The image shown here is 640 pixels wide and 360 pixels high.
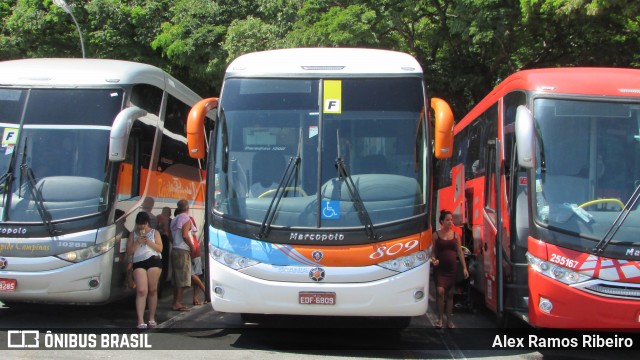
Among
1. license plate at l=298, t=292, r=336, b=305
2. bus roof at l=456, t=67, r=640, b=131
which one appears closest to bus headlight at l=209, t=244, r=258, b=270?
license plate at l=298, t=292, r=336, b=305

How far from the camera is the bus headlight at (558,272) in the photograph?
265 inches

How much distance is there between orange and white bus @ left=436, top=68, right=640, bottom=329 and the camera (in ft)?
22.0

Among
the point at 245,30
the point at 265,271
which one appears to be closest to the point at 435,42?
the point at 245,30

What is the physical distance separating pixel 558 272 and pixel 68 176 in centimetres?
595

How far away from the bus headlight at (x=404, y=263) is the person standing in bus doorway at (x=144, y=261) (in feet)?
10.4

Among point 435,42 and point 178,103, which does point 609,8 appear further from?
point 178,103

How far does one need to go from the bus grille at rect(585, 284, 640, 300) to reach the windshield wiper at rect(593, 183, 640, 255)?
346 millimetres

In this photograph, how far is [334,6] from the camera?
1686cm

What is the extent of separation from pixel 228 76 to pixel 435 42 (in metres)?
10.7

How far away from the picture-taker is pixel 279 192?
7.26 metres

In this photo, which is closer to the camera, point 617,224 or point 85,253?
point 617,224

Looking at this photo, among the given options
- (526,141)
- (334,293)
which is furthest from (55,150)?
(526,141)

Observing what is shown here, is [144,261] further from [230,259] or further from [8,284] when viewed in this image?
[230,259]

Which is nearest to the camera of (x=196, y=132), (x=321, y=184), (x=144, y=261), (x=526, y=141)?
(x=526, y=141)
